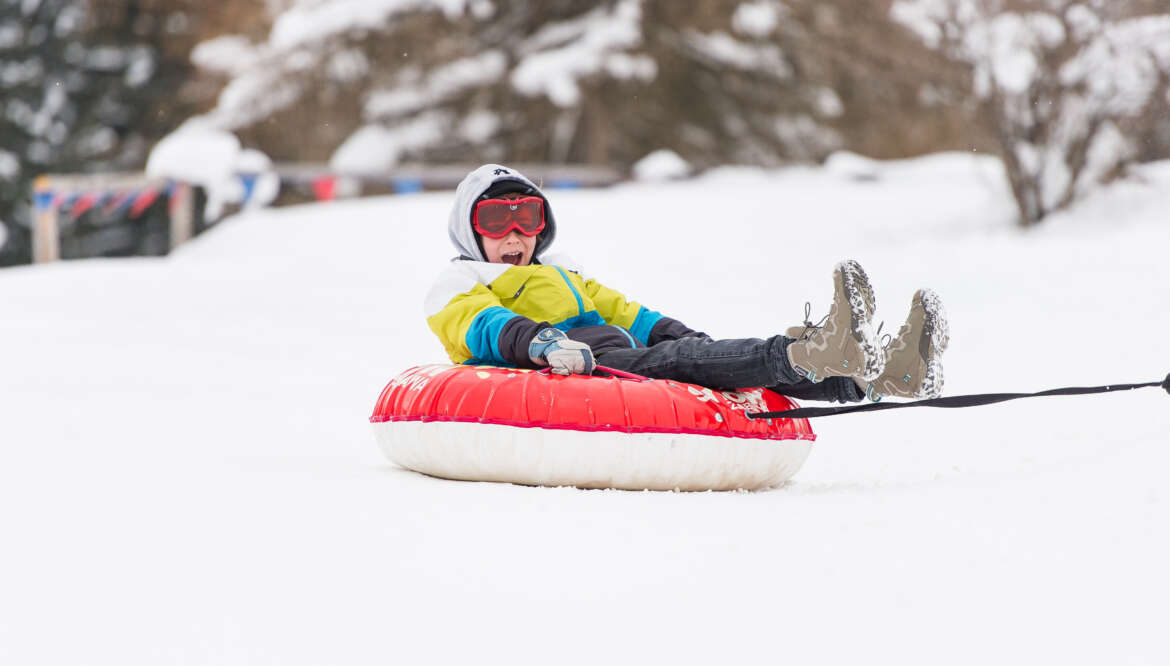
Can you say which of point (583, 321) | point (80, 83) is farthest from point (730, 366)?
point (80, 83)

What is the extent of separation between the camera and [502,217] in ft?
14.8

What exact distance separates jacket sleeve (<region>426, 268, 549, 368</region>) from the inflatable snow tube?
0.29 feet

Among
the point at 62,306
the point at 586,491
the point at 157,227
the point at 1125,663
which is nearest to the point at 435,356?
the point at 62,306

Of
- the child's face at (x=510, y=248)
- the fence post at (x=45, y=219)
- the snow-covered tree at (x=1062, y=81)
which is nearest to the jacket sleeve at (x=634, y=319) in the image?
the child's face at (x=510, y=248)

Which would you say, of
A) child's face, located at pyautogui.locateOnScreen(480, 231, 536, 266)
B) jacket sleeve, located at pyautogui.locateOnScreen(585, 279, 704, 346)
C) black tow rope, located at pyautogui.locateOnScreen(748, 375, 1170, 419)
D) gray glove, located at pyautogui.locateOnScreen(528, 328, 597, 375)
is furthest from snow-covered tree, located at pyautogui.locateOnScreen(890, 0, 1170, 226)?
gray glove, located at pyautogui.locateOnScreen(528, 328, 597, 375)

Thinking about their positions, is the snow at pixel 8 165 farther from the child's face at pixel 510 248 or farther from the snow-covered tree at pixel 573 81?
the child's face at pixel 510 248

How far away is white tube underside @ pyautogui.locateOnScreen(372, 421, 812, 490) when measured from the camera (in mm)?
3742

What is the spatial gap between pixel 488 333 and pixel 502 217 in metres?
0.59

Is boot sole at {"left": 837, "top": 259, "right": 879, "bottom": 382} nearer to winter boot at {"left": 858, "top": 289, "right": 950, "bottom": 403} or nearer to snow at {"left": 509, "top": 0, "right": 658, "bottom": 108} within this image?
winter boot at {"left": 858, "top": 289, "right": 950, "bottom": 403}

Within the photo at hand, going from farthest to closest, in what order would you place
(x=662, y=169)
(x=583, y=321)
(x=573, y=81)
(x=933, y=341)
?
(x=573, y=81) → (x=662, y=169) → (x=583, y=321) → (x=933, y=341)

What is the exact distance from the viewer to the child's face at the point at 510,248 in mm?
4527

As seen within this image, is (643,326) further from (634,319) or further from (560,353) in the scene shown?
(560,353)

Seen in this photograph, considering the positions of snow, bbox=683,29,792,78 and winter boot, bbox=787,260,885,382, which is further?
snow, bbox=683,29,792,78

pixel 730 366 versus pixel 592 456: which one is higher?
pixel 730 366
